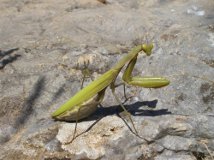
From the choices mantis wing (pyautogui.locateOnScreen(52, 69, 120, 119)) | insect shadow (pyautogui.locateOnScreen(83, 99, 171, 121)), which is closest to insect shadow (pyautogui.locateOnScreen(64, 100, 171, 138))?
insect shadow (pyautogui.locateOnScreen(83, 99, 171, 121))

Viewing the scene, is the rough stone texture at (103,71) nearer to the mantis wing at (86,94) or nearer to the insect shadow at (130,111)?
the insect shadow at (130,111)

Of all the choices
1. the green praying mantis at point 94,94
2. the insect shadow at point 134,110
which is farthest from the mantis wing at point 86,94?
the insect shadow at point 134,110

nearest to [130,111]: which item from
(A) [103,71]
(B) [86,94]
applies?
(B) [86,94]

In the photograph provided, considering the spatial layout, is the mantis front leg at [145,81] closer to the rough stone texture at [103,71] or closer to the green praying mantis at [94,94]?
the green praying mantis at [94,94]

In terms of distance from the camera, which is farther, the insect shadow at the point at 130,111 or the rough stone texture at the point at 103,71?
the insect shadow at the point at 130,111

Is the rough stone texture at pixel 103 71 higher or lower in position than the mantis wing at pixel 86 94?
lower

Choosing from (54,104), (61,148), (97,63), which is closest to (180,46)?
(97,63)

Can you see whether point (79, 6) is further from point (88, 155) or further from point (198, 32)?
point (88, 155)

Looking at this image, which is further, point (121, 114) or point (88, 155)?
point (121, 114)

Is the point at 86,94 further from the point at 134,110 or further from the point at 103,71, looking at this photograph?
the point at 103,71
